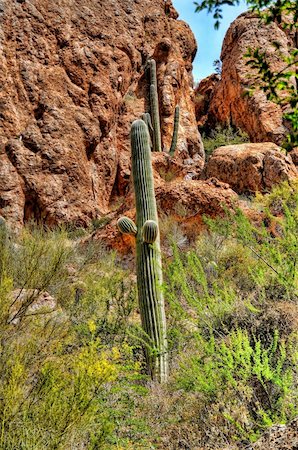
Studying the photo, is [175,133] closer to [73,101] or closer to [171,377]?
[73,101]

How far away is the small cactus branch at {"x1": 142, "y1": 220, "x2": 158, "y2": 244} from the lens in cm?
622

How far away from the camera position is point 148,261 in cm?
622

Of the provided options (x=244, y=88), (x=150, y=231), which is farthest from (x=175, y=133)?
(x=150, y=231)

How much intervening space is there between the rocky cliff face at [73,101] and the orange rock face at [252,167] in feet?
16.2

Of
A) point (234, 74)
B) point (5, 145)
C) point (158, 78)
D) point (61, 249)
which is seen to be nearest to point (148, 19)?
point (158, 78)

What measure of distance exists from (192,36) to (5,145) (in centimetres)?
1462

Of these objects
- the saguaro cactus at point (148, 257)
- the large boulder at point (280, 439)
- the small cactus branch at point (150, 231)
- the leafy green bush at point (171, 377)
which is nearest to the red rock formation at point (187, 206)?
the saguaro cactus at point (148, 257)

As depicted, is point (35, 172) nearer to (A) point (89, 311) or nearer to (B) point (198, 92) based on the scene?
(A) point (89, 311)

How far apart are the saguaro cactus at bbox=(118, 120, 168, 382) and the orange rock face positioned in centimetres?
651

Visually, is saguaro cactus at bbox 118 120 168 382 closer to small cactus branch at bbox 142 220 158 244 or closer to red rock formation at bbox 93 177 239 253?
small cactus branch at bbox 142 220 158 244

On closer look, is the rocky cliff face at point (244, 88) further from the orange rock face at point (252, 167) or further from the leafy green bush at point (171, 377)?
the leafy green bush at point (171, 377)

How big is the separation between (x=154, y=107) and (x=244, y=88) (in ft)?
14.8

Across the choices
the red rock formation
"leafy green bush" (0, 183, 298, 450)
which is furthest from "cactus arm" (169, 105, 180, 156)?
"leafy green bush" (0, 183, 298, 450)

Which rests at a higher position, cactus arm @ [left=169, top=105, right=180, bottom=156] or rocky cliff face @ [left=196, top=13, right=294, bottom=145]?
rocky cliff face @ [left=196, top=13, right=294, bottom=145]
